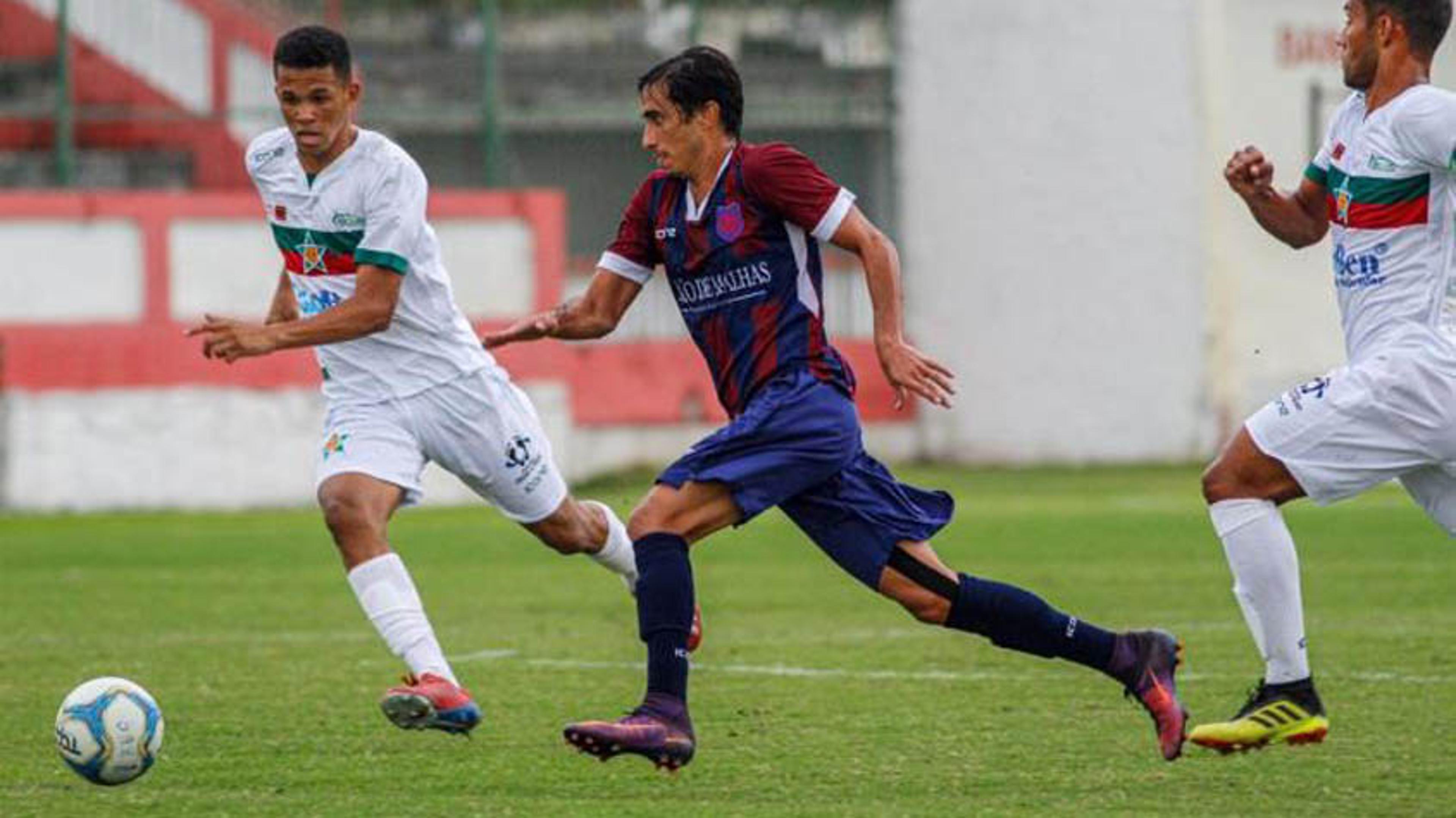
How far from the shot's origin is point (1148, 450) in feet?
96.6

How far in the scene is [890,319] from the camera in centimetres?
816

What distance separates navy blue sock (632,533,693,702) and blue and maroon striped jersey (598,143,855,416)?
0.56 meters

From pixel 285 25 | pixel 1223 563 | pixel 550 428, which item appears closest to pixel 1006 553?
pixel 1223 563

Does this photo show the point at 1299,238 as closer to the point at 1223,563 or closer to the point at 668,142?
the point at 668,142

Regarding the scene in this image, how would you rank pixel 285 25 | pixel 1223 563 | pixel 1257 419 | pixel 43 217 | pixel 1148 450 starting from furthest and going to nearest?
pixel 1148 450 < pixel 285 25 < pixel 43 217 < pixel 1223 563 < pixel 1257 419

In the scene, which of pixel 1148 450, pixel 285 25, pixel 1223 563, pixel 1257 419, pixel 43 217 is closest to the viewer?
pixel 1257 419

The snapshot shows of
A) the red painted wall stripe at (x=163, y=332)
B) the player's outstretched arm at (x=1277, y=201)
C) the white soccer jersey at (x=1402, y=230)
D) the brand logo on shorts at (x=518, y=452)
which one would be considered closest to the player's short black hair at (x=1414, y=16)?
the white soccer jersey at (x=1402, y=230)

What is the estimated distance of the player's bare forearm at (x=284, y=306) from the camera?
32.7ft

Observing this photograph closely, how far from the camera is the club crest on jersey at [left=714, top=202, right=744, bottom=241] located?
834cm

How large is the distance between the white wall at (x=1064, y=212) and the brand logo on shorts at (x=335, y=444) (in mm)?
20417

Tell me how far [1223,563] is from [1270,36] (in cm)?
1556

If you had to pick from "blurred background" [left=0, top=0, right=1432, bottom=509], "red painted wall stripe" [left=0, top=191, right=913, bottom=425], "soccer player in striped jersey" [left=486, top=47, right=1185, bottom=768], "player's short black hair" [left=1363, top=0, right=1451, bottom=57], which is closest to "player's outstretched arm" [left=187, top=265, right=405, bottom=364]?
"soccer player in striped jersey" [left=486, top=47, right=1185, bottom=768]

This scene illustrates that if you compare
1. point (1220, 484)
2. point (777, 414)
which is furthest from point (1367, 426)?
point (777, 414)

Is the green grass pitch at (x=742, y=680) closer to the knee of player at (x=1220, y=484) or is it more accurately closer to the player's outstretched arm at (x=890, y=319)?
the knee of player at (x=1220, y=484)
